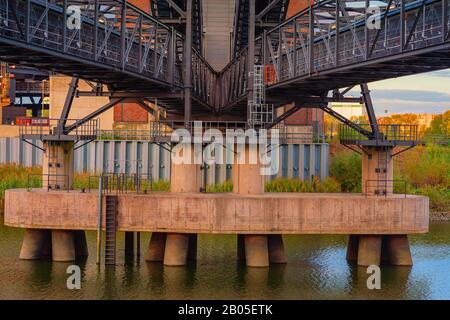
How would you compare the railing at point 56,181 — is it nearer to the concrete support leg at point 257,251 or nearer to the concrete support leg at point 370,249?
the concrete support leg at point 257,251

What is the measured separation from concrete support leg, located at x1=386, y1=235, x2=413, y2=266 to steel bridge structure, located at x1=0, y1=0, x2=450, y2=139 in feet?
18.9

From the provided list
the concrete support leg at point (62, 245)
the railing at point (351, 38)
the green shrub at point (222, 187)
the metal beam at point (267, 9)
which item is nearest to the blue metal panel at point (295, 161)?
the green shrub at point (222, 187)

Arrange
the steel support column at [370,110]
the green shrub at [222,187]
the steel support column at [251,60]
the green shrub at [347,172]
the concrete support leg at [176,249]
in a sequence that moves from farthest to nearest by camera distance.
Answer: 1. the green shrub at [347,172]
2. the green shrub at [222,187]
3. the steel support column at [251,60]
4. the steel support column at [370,110]
5. the concrete support leg at [176,249]

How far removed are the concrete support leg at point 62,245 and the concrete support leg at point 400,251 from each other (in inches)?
629

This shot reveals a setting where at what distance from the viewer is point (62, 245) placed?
1719 inches

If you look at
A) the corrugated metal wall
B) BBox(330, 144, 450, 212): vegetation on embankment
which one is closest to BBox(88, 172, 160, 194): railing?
the corrugated metal wall

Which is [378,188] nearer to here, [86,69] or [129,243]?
[129,243]

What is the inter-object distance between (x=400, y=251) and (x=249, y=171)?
858 cm

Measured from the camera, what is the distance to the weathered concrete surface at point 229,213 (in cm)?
4178

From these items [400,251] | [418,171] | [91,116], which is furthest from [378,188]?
[418,171]

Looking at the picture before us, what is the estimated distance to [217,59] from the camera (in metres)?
77.0

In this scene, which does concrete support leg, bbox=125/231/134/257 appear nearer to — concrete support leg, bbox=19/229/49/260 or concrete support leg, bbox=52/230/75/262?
concrete support leg, bbox=52/230/75/262

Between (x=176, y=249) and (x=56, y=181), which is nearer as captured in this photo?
(x=176, y=249)

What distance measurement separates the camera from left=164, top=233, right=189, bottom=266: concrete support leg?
42406 mm
